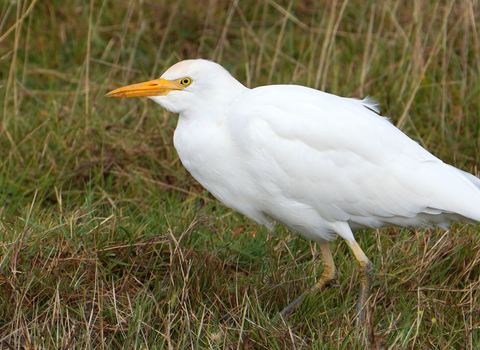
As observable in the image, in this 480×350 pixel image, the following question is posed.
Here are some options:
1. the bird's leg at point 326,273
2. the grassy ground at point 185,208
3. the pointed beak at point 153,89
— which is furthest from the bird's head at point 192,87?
the bird's leg at point 326,273

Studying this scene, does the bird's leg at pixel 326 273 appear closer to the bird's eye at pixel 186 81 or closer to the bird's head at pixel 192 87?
the bird's head at pixel 192 87

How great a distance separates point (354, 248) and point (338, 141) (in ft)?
1.79

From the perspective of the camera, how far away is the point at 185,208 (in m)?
4.18

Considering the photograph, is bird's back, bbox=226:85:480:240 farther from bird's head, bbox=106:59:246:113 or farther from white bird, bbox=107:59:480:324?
bird's head, bbox=106:59:246:113

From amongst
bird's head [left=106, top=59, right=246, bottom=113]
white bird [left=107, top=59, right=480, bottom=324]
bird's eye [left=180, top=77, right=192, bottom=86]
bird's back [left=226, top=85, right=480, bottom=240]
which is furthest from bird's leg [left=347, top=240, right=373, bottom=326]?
bird's eye [left=180, top=77, right=192, bottom=86]

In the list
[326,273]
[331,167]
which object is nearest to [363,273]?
[326,273]

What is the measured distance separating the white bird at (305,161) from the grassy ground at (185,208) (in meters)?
0.30

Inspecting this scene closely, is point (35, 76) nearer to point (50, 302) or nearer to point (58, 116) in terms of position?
point (58, 116)

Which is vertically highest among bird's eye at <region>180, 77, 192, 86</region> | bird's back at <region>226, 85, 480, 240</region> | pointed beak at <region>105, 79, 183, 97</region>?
bird's eye at <region>180, 77, 192, 86</region>

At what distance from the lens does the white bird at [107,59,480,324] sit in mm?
3041

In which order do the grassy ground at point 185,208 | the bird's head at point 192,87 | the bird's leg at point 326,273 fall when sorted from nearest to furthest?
the grassy ground at point 185,208, the bird's head at point 192,87, the bird's leg at point 326,273

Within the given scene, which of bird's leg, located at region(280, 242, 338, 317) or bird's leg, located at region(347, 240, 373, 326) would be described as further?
bird's leg, located at region(280, 242, 338, 317)

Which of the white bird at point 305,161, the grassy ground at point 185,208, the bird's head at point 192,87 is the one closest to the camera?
the grassy ground at point 185,208

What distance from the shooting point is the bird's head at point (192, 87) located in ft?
10.4
